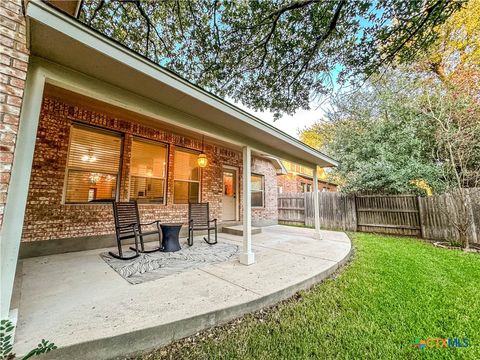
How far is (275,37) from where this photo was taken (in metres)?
4.32

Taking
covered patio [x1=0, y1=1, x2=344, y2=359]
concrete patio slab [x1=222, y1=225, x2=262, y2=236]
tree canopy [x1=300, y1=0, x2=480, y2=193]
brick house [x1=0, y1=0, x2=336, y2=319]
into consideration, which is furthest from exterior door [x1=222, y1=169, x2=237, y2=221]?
tree canopy [x1=300, y1=0, x2=480, y2=193]

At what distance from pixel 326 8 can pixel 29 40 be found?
14.1 feet

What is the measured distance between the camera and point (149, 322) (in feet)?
5.51

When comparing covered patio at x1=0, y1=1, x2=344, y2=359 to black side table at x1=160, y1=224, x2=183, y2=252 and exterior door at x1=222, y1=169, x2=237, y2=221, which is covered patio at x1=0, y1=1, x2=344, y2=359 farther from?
exterior door at x1=222, y1=169, x2=237, y2=221

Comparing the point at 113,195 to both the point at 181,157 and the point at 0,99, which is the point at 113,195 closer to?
the point at 181,157

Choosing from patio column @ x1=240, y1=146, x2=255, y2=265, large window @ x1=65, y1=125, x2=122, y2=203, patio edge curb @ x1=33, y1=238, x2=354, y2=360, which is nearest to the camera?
patio edge curb @ x1=33, y1=238, x2=354, y2=360

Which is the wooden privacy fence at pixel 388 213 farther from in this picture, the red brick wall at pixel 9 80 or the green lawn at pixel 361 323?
the red brick wall at pixel 9 80

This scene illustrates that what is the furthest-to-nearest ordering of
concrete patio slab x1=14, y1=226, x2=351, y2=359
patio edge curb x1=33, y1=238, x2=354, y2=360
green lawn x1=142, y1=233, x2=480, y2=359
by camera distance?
green lawn x1=142, y1=233, x2=480, y2=359 → concrete patio slab x1=14, y1=226, x2=351, y2=359 → patio edge curb x1=33, y1=238, x2=354, y2=360

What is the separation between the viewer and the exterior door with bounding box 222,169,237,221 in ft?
23.5

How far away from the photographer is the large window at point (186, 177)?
5.70 meters

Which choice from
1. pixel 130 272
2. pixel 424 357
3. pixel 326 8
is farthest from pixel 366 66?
pixel 130 272

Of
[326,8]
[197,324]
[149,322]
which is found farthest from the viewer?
[326,8]

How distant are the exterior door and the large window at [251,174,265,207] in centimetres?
123

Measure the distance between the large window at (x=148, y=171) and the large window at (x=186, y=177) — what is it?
0.39 m
